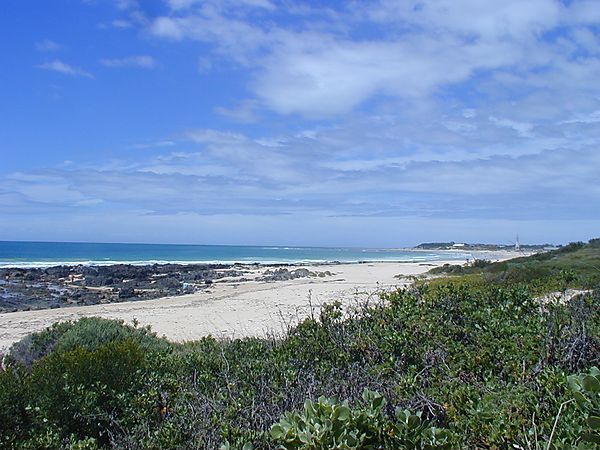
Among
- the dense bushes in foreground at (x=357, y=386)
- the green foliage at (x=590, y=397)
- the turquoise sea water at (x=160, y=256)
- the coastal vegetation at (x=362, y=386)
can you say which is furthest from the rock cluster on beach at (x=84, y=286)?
the green foliage at (x=590, y=397)

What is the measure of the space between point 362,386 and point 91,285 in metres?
34.5

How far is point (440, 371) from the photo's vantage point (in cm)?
367

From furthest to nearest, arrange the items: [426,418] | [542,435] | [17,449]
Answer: [17,449] < [426,418] < [542,435]

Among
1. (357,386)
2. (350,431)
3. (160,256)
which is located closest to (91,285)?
(357,386)

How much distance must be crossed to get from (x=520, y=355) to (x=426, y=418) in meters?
0.93

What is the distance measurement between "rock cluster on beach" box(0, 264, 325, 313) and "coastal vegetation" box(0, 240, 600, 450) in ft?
67.6

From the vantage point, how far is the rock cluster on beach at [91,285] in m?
Result: 26.3

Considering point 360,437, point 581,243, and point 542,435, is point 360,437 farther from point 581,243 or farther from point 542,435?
point 581,243

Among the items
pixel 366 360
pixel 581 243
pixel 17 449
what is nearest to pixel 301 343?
pixel 366 360

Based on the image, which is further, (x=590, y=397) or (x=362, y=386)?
(x=362, y=386)

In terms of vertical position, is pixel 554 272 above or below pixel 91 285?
above

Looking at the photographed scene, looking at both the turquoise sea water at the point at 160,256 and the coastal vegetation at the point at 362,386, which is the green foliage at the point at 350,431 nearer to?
the coastal vegetation at the point at 362,386

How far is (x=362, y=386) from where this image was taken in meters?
3.49

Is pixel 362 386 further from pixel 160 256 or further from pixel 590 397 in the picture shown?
pixel 160 256
